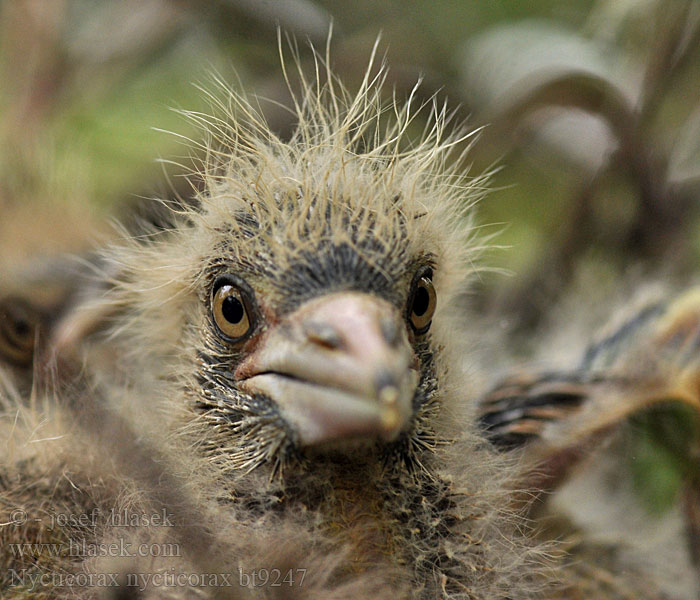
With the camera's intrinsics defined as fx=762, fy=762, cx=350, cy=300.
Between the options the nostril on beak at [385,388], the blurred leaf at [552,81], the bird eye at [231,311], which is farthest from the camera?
the blurred leaf at [552,81]

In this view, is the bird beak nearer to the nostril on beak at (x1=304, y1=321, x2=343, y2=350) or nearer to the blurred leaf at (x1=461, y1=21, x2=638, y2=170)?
the nostril on beak at (x1=304, y1=321, x2=343, y2=350)

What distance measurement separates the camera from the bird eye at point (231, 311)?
1138 millimetres

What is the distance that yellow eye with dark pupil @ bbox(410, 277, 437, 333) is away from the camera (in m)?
1.16

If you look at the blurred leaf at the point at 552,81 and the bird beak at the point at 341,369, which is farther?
the blurred leaf at the point at 552,81

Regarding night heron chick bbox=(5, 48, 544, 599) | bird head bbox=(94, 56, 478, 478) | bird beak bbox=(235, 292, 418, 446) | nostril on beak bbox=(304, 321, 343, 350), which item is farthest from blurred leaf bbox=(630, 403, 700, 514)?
nostril on beak bbox=(304, 321, 343, 350)

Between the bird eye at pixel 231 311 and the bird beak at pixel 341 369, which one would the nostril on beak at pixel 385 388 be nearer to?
the bird beak at pixel 341 369

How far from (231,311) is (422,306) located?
29 centimetres

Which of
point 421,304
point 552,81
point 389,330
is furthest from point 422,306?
point 552,81

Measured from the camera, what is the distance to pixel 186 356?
129 centimetres

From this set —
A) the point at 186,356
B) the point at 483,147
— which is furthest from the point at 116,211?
the point at 483,147

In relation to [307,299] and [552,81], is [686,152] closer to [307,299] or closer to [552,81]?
[552,81]

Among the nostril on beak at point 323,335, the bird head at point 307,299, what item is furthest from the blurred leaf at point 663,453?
the nostril on beak at point 323,335

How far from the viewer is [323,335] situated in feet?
3.22

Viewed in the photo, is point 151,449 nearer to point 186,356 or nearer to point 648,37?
point 186,356
